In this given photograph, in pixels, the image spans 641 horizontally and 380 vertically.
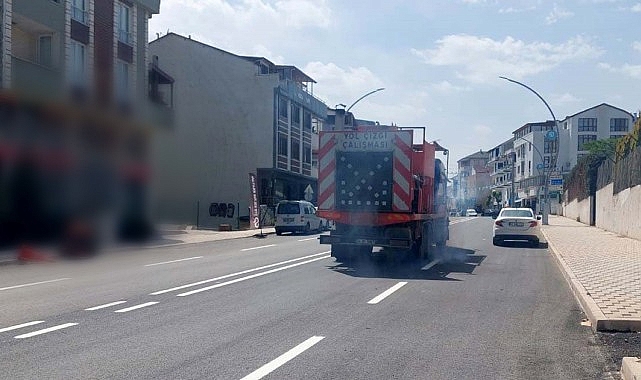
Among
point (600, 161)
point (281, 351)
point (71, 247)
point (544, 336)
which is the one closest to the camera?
point (71, 247)

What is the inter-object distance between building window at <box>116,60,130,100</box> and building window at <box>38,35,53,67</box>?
10.1 inches

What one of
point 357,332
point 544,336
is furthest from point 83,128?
point 544,336

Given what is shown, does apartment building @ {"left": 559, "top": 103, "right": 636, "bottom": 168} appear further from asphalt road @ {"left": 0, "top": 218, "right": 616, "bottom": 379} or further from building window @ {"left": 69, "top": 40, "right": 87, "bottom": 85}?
building window @ {"left": 69, "top": 40, "right": 87, "bottom": 85}

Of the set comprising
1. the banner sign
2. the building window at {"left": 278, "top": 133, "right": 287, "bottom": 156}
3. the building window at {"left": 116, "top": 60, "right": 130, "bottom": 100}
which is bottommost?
the banner sign

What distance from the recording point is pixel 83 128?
215cm

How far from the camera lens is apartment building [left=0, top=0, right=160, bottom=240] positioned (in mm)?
2059

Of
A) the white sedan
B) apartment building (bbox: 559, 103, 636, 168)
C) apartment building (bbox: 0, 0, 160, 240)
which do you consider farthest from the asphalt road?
apartment building (bbox: 559, 103, 636, 168)

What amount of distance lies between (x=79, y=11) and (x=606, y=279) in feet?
43.5

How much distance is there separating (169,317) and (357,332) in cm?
279

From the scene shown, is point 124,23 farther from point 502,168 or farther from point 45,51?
point 502,168

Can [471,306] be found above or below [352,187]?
below

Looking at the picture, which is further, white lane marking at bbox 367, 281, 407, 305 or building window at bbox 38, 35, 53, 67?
white lane marking at bbox 367, 281, 407, 305

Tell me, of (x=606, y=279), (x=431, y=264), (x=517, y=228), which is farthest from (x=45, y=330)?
(x=517, y=228)

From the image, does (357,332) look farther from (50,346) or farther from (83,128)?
(83,128)
